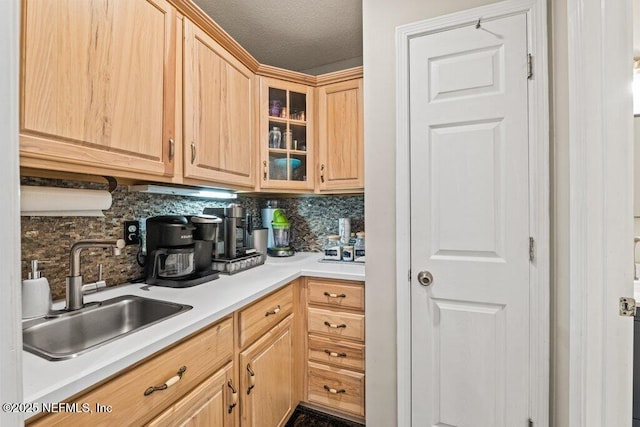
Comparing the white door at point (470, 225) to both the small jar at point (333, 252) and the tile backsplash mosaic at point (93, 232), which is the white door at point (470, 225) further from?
the tile backsplash mosaic at point (93, 232)

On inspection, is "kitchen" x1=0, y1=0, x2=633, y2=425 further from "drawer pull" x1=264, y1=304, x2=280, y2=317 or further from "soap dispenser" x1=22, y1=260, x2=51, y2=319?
"soap dispenser" x1=22, y1=260, x2=51, y2=319

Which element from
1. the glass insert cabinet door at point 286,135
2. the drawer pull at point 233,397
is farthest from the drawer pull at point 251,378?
the glass insert cabinet door at point 286,135

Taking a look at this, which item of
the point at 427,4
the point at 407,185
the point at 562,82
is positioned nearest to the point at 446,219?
the point at 407,185

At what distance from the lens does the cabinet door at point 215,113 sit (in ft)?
4.57

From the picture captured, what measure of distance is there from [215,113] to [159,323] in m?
1.10

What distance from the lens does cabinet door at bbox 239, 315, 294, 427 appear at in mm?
1283

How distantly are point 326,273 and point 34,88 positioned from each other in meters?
A: 1.44

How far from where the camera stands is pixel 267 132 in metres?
1.99

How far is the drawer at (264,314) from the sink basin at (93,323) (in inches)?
10.9

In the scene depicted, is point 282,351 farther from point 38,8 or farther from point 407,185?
point 38,8

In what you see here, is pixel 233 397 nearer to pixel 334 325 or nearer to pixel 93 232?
pixel 334 325

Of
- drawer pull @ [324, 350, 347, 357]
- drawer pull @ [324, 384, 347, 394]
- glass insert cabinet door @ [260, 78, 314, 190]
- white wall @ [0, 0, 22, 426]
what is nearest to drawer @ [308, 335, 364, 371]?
drawer pull @ [324, 350, 347, 357]

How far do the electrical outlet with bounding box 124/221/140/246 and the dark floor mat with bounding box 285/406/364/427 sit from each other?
4.42 feet

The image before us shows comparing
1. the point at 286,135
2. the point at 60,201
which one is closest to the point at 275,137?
the point at 286,135
